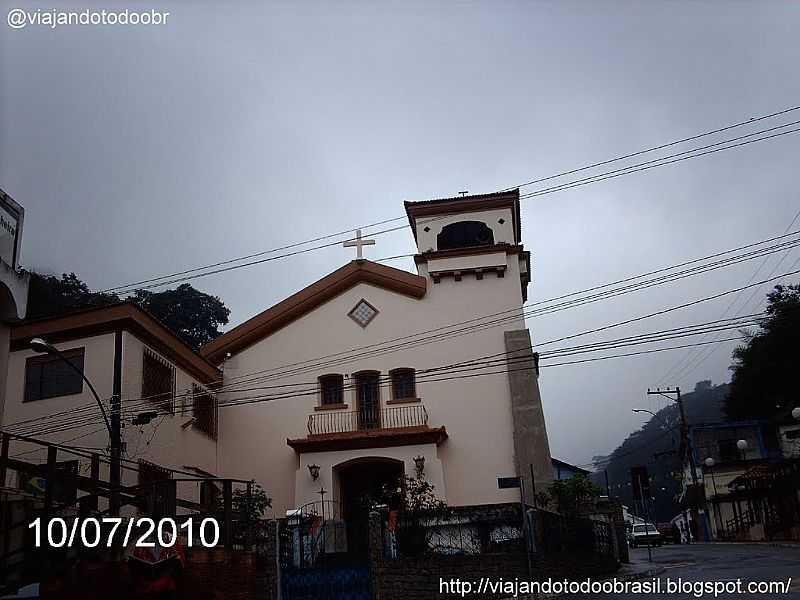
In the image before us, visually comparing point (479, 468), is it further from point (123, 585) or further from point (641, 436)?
point (641, 436)

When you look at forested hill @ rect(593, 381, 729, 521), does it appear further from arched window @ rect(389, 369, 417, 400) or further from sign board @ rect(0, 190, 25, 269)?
sign board @ rect(0, 190, 25, 269)

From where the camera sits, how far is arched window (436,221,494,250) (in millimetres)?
26281

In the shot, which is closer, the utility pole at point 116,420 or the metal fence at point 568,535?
the metal fence at point 568,535

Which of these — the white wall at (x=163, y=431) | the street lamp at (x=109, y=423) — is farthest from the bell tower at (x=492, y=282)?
the street lamp at (x=109, y=423)

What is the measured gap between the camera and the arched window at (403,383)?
2447cm

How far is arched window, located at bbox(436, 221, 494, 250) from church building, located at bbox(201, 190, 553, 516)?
0.12 ft

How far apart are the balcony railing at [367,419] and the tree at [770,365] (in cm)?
2676

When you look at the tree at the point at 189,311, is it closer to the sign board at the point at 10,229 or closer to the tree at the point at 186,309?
the tree at the point at 186,309

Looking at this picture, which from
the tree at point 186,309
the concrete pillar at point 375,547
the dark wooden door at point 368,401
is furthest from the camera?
the tree at point 186,309

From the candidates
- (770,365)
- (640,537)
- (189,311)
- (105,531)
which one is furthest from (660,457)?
(105,531)

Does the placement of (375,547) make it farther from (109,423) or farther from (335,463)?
(335,463)

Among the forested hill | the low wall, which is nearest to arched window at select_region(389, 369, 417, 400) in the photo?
the low wall

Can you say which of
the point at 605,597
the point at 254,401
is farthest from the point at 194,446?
the point at 605,597

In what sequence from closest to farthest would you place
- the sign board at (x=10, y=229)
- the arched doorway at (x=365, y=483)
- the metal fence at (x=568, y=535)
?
the sign board at (x=10, y=229) → the metal fence at (x=568, y=535) → the arched doorway at (x=365, y=483)
